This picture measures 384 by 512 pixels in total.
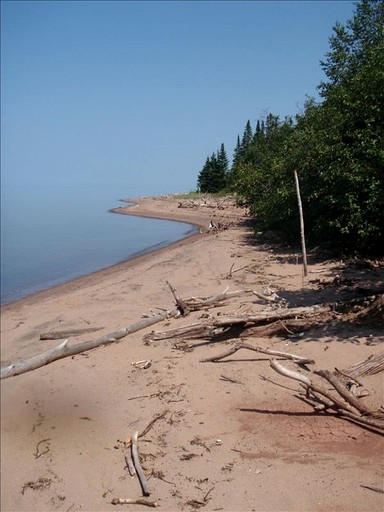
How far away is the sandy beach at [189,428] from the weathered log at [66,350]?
0.14m

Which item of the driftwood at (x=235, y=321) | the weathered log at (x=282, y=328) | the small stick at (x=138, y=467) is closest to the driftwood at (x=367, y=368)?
the weathered log at (x=282, y=328)

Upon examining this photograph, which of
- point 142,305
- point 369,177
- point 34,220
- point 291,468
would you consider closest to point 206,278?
point 142,305

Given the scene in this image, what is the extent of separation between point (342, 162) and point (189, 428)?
9.32 meters

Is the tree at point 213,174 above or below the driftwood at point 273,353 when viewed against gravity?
above

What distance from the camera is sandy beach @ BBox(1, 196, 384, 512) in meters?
4.34

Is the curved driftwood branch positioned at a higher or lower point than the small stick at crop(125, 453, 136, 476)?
higher

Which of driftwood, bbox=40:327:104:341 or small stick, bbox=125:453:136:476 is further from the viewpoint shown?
driftwood, bbox=40:327:104:341

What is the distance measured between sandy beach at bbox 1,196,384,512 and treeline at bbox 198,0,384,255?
11.9 feet

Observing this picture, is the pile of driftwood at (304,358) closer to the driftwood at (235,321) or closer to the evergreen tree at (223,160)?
the driftwood at (235,321)

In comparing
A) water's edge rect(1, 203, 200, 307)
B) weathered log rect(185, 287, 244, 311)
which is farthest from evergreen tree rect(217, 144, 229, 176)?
weathered log rect(185, 287, 244, 311)

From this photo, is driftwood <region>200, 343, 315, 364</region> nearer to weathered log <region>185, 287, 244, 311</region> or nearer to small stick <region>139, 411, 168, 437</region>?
small stick <region>139, 411, 168, 437</region>

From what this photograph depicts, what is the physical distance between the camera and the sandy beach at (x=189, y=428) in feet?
14.2

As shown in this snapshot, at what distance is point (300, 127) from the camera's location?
20.3m

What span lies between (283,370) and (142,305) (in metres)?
6.50
